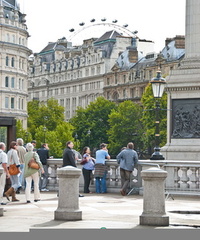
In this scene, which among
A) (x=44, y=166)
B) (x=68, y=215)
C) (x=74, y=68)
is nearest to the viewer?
(x=68, y=215)

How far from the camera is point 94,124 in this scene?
137m

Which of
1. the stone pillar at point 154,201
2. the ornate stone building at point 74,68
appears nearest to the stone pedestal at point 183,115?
the stone pillar at point 154,201

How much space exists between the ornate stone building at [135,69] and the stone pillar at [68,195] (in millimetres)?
106577

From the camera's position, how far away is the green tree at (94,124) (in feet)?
449

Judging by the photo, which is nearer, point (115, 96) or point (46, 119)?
point (46, 119)

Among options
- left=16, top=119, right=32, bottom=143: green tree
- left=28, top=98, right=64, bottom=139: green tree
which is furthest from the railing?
left=28, top=98, right=64, bottom=139: green tree

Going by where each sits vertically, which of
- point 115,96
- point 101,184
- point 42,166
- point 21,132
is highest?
point 115,96

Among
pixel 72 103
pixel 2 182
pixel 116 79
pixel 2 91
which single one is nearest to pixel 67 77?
pixel 72 103

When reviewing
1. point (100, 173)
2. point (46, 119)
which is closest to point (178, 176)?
point (100, 173)

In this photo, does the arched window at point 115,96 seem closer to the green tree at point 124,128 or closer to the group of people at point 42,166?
the green tree at point 124,128

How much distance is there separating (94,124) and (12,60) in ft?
63.4

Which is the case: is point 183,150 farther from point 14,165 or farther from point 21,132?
point 21,132

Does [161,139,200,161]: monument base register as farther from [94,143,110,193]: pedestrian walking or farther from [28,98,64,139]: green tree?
[28,98,64,139]: green tree

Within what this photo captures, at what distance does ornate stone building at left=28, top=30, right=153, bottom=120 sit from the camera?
159 m
